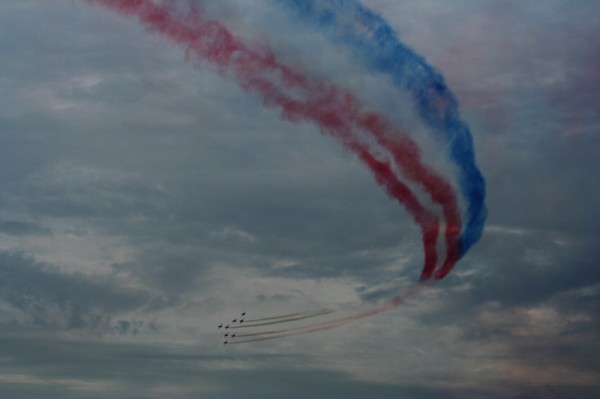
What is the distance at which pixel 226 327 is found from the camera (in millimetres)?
71625

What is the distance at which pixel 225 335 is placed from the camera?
7056cm

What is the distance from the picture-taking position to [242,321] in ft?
233

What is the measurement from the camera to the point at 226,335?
70438 millimetres

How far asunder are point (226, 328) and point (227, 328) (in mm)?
221

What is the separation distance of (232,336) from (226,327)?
9.74 feet

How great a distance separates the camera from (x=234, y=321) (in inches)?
2825

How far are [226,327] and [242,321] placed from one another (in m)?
3.65

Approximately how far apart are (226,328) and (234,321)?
2.05 metres

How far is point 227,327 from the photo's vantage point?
71562 mm

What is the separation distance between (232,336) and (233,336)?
0.30 meters

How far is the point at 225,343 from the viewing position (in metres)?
67.5

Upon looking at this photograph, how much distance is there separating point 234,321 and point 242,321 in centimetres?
192

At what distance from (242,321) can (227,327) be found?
344 centimetres

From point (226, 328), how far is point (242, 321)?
370cm
